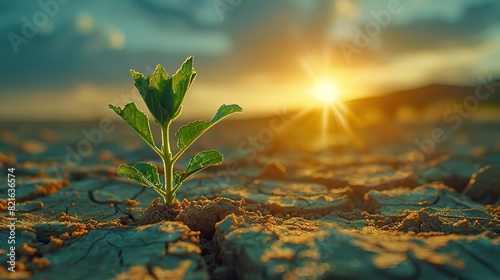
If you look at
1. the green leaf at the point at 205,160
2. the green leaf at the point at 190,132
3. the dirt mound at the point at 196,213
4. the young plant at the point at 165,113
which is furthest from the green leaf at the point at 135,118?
the dirt mound at the point at 196,213

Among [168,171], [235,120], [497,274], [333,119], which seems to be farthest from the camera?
[235,120]

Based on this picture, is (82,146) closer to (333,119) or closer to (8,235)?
(8,235)

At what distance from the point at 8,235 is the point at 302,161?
15.8ft

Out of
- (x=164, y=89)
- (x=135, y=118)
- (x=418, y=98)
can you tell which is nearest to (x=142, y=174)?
(x=135, y=118)

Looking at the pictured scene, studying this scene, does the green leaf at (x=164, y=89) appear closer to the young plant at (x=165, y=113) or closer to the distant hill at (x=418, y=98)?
the young plant at (x=165, y=113)

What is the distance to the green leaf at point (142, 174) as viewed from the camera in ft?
8.58

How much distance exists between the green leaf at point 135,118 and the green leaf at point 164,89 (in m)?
0.08

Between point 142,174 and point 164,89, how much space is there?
0.57m

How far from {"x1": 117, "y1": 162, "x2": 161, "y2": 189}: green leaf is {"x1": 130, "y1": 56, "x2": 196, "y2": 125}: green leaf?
33cm

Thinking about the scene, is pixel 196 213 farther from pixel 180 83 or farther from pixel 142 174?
pixel 180 83

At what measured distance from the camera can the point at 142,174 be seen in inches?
106

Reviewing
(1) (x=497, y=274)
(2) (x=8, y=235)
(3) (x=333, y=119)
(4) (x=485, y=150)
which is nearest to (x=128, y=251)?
(2) (x=8, y=235)

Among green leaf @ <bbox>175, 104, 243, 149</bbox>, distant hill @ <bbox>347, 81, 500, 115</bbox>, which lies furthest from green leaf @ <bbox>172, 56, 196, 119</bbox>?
distant hill @ <bbox>347, 81, 500, 115</bbox>

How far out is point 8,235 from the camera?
2.50 metres
